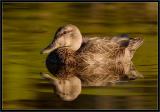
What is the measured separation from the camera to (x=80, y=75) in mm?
11109

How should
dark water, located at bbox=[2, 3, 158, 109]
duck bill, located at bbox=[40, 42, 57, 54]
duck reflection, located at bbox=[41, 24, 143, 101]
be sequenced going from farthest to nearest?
duck bill, located at bbox=[40, 42, 57, 54] < duck reflection, located at bbox=[41, 24, 143, 101] < dark water, located at bbox=[2, 3, 158, 109]

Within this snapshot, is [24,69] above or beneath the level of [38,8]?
beneath

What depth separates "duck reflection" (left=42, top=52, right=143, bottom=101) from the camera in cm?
1052

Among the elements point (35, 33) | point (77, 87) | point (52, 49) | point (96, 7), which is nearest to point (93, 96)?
point (77, 87)

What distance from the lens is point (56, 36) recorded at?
478 inches

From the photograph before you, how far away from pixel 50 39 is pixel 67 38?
1.60 ft

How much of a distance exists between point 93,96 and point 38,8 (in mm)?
5091

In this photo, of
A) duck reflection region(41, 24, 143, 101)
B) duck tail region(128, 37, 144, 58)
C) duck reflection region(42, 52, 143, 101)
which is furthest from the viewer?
duck tail region(128, 37, 144, 58)

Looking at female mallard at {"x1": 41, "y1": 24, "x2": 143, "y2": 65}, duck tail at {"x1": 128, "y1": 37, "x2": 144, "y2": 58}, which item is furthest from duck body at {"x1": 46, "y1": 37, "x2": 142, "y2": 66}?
duck tail at {"x1": 128, "y1": 37, "x2": 144, "y2": 58}

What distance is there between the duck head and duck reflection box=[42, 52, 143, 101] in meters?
0.15

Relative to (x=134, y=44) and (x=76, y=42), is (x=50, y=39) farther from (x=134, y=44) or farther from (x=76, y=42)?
(x=134, y=44)

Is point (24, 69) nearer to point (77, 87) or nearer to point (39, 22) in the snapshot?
point (77, 87)

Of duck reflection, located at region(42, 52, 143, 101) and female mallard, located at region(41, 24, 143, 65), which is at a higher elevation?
female mallard, located at region(41, 24, 143, 65)

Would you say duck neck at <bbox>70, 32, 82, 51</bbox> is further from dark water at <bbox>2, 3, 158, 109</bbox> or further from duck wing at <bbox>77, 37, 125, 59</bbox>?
dark water at <bbox>2, 3, 158, 109</bbox>
